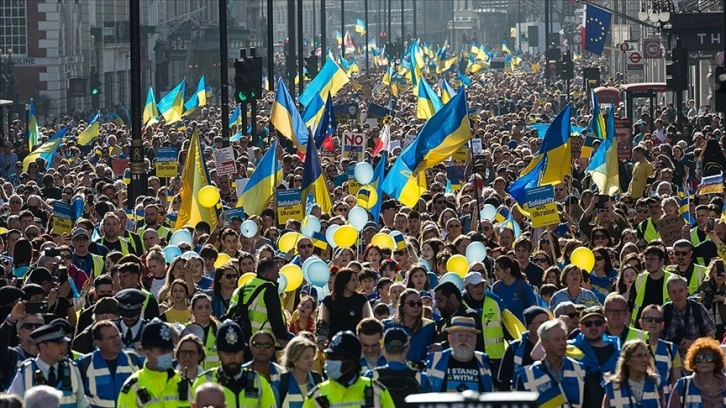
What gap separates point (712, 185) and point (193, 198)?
5288mm

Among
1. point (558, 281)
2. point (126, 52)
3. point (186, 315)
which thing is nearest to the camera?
point (186, 315)

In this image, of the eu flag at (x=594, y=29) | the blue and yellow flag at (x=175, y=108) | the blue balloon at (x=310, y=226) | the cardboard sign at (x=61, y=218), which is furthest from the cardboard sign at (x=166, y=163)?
the eu flag at (x=594, y=29)

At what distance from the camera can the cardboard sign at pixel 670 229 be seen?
17266 mm

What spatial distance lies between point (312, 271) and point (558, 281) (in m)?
1.80

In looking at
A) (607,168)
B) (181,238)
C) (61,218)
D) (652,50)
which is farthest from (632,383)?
(652,50)

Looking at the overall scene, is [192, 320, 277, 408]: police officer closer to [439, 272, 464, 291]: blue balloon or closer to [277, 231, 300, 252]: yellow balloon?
[439, 272, 464, 291]: blue balloon

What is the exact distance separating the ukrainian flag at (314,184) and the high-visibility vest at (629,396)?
10425 millimetres

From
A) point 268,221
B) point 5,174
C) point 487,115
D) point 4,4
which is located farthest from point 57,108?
point 268,221

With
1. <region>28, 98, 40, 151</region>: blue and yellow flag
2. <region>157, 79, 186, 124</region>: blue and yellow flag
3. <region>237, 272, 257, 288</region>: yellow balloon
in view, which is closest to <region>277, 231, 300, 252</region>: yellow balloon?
<region>237, 272, 257, 288</region>: yellow balloon

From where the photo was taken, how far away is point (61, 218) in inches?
744

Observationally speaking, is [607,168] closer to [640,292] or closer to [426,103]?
[640,292]

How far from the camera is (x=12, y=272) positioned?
15.4 meters

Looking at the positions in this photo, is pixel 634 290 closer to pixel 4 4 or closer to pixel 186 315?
pixel 186 315

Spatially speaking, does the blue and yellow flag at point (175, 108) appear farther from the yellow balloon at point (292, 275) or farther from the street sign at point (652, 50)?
the yellow balloon at point (292, 275)
